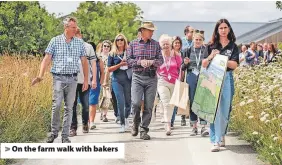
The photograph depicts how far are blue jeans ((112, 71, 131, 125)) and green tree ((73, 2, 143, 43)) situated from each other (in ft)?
94.1

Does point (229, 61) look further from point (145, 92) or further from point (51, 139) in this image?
point (51, 139)

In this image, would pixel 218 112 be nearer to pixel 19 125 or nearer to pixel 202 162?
pixel 202 162

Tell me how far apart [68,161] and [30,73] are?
397 centimetres

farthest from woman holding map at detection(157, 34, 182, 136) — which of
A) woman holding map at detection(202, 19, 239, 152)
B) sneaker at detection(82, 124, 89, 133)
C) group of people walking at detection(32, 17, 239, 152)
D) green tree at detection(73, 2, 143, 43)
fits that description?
green tree at detection(73, 2, 143, 43)

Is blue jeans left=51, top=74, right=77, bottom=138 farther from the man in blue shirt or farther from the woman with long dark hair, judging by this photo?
the woman with long dark hair

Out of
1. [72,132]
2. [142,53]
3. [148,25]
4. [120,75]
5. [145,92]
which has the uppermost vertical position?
[148,25]

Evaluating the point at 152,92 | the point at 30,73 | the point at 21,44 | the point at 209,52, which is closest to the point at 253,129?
the point at 209,52

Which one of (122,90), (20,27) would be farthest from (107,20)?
(122,90)

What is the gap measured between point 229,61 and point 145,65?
1.47m

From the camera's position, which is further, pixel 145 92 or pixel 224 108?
pixel 145 92

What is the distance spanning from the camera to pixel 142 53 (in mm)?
9203

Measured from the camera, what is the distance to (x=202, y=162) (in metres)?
7.49

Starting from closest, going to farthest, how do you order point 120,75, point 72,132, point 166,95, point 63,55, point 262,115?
point 262,115
point 63,55
point 72,132
point 166,95
point 120,75

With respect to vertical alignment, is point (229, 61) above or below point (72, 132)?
above
